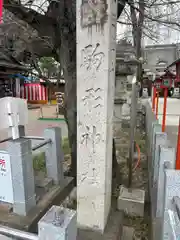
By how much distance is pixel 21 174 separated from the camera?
2.12 metres

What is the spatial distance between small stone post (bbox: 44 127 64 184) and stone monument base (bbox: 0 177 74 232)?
0.17 metres

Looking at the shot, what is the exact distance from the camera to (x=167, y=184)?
4.50 feet

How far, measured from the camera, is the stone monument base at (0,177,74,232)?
6.79ft

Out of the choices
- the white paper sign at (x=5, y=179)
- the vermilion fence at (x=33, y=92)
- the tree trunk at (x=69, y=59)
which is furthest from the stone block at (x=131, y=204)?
the vermilion fence at (x=33, y=92)

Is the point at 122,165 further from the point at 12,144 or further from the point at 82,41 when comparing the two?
the point at 82,41

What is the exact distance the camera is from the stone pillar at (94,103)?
1.76 m

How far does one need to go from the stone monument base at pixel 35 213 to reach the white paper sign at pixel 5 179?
17cm

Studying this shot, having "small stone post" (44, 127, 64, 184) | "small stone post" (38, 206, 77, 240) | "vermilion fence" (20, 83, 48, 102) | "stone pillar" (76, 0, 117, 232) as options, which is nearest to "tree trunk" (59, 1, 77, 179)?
"small stone post" (44, 127, 64, 184)

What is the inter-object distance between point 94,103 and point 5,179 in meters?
1.44

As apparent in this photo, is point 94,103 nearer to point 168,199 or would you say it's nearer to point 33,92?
point 168,199

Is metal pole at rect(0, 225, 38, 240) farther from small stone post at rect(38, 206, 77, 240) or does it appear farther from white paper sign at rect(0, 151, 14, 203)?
white paper sign at rect(0, 151, 14, 203)

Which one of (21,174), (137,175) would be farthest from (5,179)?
(137,175)

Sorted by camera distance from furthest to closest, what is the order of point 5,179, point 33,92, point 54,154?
point 33,92, point 54,154, point 5,179

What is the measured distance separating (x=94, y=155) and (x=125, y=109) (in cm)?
600
